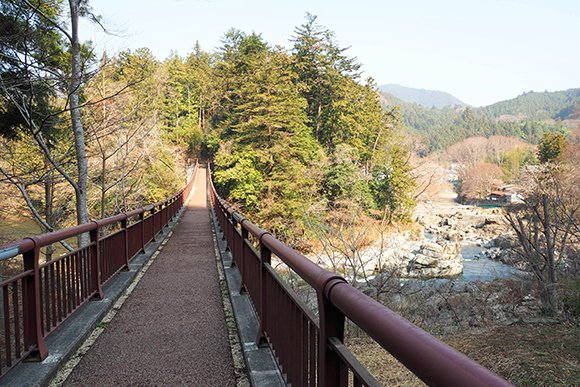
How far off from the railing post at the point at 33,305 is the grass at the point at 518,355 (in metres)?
4.22

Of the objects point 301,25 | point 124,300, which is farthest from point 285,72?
point 124,300

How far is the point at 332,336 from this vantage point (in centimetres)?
176

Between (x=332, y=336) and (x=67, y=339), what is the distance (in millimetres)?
3190

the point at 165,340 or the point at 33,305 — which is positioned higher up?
the point at 33,305

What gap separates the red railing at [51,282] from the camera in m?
2.92

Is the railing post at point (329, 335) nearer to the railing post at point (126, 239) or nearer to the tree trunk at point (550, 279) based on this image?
the railing post at point (126, 239)

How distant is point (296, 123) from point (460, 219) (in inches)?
1160

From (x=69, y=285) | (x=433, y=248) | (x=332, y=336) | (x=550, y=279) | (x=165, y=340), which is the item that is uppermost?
(x=332, y=336)

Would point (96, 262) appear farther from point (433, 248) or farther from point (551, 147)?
point (551, 147)

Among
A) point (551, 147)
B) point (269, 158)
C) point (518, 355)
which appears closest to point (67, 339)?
point (518, 355)

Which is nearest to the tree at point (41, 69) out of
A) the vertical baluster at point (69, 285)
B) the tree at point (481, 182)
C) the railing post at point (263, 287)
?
the vertical baluster at point (69, 285)

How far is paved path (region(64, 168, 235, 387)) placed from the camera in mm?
3264

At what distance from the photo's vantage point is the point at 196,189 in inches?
1492

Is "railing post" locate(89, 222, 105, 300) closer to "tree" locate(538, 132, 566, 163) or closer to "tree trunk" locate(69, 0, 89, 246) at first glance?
"tree trunk" locate(69, 0, 89, 246)
